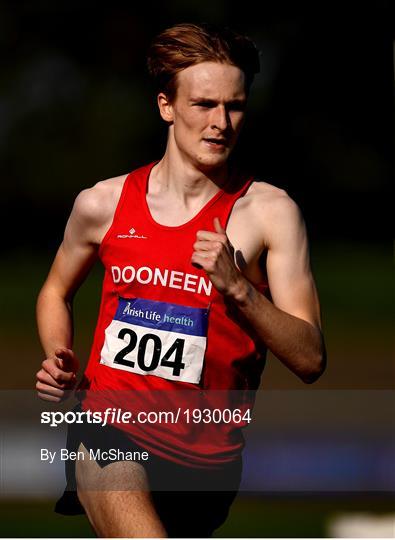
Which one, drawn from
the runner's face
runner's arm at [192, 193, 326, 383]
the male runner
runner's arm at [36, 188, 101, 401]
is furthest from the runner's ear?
runner's arm at [192, 193, 326, 383]

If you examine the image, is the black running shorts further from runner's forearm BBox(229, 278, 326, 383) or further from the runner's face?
the runner's face

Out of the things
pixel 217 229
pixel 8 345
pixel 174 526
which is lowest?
pixel 8 345

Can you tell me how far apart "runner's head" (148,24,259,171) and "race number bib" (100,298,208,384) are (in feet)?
1.93

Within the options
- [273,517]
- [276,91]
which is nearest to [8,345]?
[276,91]

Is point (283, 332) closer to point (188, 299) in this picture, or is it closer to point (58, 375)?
point (188, 299)

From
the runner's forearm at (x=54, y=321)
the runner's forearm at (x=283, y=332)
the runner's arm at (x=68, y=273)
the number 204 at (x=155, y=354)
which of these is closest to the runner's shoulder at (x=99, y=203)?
the runner's arm at (x=68, y=273)

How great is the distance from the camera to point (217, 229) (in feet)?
11.6

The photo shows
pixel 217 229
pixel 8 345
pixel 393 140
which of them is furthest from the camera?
pixel 393 140

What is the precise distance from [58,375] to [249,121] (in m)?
17.4

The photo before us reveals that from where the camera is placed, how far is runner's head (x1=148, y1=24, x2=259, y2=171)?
3779mm

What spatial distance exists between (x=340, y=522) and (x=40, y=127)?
15.3 m

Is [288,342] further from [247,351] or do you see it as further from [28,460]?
[28,460]

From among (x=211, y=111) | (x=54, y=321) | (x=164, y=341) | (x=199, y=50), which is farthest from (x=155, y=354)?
(x=199, y=50)

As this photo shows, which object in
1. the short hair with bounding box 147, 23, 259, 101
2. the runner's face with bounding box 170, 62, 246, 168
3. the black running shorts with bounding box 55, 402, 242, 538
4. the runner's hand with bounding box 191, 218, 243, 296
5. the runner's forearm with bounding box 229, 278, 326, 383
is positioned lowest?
the black running shorts with bounding box 55, 402, 242, 538
